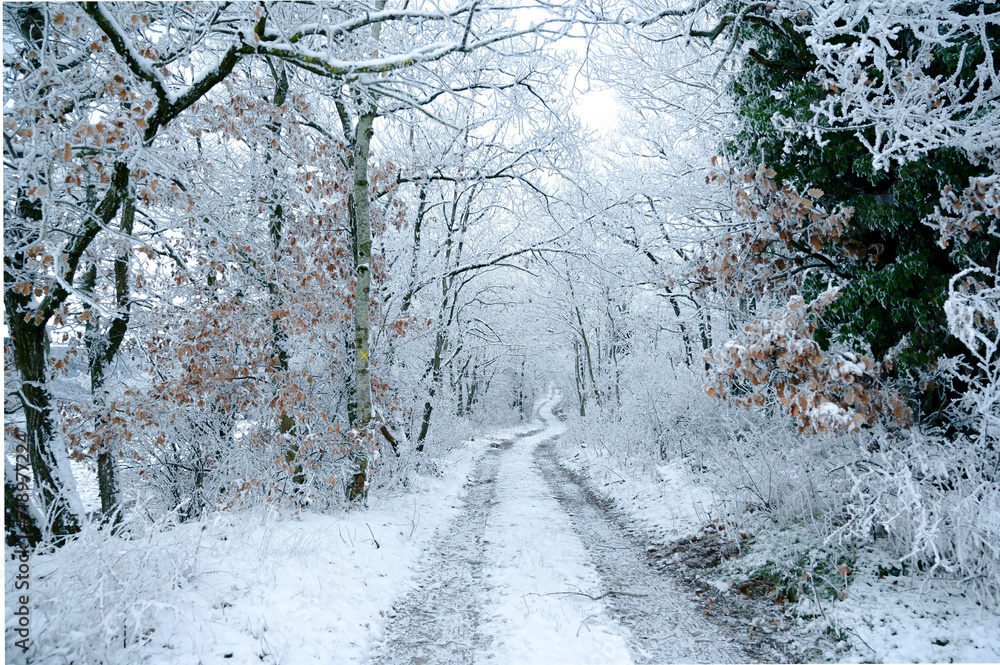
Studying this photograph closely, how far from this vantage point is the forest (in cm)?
396

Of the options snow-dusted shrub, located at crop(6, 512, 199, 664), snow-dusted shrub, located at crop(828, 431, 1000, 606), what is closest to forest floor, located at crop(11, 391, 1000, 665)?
snow-dusted shrub, located at crop(6, 512, 199, 664)

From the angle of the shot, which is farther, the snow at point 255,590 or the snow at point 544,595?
the snow at point 544,595

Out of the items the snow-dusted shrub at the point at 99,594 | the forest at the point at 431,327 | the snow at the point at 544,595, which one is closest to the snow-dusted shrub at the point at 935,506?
the forest at the point at 431,327

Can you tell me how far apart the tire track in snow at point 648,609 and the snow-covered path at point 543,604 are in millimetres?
11

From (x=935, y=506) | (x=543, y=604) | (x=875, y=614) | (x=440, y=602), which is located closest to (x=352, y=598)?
(x=440, y=602)

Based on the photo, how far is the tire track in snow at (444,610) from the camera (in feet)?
13.4

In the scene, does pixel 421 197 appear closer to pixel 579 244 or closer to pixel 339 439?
pixel 579 244

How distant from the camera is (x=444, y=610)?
4922mm

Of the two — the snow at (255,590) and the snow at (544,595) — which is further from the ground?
the snow at (255,590)

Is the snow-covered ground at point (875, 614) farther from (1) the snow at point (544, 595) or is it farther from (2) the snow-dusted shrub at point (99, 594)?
(2) the snow-dusted shrub at point (99, 594)

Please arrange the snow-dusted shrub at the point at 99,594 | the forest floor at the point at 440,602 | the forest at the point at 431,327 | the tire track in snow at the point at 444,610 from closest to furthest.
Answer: the snow-dusted shrub at the point at 99,594
the forest floor at the point at 440,602
the forest at the point at 431,327
the tire track in snow at the point at 444,610

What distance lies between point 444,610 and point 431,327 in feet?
19.7

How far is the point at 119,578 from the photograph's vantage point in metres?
3.60

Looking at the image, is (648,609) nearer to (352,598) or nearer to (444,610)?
(444,610)
